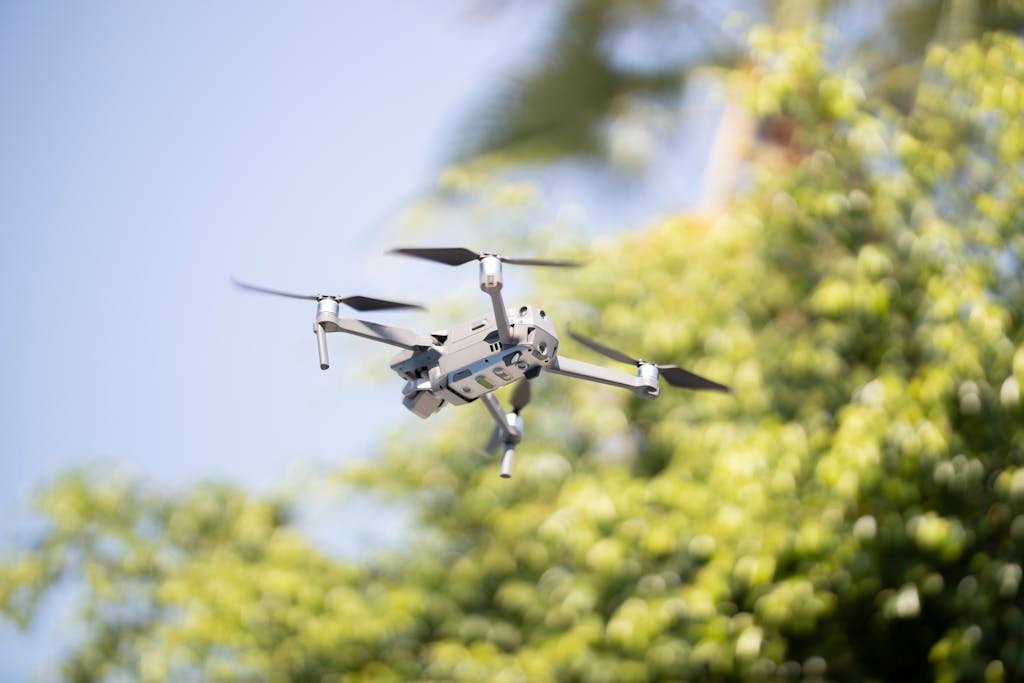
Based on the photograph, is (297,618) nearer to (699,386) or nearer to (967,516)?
(967,516)

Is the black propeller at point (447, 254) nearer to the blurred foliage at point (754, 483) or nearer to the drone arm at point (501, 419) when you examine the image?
the drone arm at point (501, 419)

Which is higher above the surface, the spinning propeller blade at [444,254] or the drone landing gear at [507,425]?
the spinning propeller blade at [444,254]

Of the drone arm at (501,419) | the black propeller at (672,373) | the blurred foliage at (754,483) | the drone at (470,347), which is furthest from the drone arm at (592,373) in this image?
the blurred foliage at (754,483)

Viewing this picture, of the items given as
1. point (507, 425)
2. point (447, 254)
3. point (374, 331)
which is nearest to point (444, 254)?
point (447, 254)

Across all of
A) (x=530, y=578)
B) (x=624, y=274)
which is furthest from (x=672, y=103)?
(x=530, y=578)

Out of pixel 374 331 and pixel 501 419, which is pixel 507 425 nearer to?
pixel 501 419

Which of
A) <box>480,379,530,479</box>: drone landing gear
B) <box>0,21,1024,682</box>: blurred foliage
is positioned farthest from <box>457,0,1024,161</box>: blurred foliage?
<box>480,379,530,479</box>: drone landing gear
